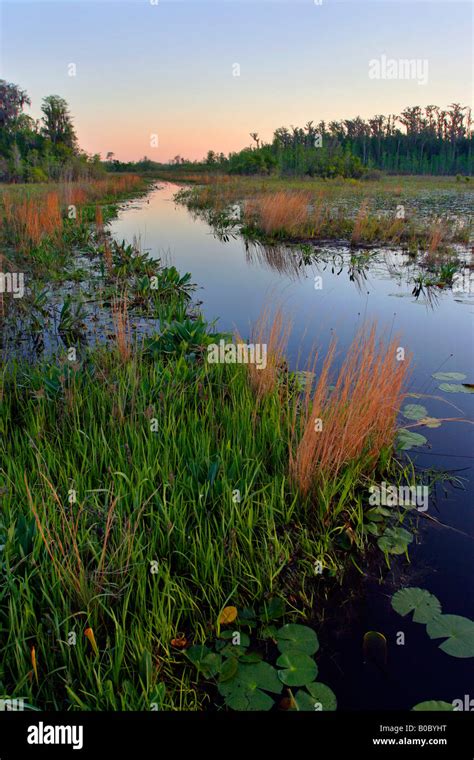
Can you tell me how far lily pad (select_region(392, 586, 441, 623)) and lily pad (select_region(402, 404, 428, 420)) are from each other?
1759 mm

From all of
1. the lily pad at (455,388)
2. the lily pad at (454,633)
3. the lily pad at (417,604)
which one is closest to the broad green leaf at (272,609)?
the lily pad at (417,604)

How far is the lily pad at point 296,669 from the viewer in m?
1.94

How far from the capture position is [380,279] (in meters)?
8.66

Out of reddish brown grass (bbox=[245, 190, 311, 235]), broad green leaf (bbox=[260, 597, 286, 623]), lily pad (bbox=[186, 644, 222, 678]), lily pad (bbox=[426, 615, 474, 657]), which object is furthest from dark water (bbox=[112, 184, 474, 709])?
reddish brown grass (bbox=[245, 190, 311, 235])

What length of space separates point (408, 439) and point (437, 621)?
159 cm

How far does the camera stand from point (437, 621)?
2.22 meters

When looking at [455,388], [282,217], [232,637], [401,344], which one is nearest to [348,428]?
[232,637]

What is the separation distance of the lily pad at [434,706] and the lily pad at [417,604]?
39cm

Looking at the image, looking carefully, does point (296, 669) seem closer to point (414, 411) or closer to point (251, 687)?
point (251, 687)

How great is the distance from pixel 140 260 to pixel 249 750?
7521 mm

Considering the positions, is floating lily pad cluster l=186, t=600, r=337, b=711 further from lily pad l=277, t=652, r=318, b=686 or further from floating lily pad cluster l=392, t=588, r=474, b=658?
floating lily pad cluster l=392, t=588, r=474, b=658

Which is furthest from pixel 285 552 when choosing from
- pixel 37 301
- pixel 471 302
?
pixel 471 302

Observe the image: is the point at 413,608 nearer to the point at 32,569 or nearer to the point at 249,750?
the point at 249,750

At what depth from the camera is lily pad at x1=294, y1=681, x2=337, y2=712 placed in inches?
73.1
